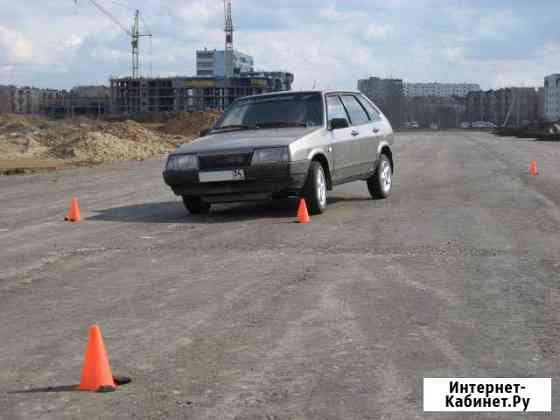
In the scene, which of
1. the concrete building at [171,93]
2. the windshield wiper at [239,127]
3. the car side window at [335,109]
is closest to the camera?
the windshield wiper at [239,127]

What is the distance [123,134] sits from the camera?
51.5m

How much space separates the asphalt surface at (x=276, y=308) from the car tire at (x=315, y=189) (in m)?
0.40

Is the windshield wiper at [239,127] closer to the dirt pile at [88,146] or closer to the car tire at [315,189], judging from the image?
the car tire at [315,189]

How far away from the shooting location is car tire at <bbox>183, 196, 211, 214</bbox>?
12891 mm

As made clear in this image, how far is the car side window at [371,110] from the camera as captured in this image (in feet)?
48.6

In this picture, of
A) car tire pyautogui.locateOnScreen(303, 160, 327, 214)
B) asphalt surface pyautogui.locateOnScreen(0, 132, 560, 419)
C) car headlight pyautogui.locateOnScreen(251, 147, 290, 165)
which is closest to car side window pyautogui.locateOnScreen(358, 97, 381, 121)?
asphalt surface pyautogui.locateOnScreen(0, 132, 560, 419)

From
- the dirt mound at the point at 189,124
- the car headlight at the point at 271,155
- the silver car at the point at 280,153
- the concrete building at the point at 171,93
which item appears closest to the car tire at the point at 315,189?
the silver car at the point at 280,153

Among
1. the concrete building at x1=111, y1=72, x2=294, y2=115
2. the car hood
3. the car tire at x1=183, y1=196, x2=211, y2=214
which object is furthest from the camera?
the concrete building at x1=111, y1=72, x2=294, y2=115

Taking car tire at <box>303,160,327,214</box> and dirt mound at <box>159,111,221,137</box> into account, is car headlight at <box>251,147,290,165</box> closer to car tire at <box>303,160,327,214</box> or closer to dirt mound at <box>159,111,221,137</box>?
car tire at <box>303,160,327,214</box>

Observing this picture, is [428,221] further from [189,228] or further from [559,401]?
[559,401]

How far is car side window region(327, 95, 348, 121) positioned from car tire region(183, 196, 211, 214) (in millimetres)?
2121

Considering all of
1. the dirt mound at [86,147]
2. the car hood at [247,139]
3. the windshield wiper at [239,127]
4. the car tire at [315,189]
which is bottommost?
the dirt mound at [86,147]

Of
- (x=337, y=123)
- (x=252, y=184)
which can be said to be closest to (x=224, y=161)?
(x=252, y=184)

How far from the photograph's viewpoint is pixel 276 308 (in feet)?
21.5
